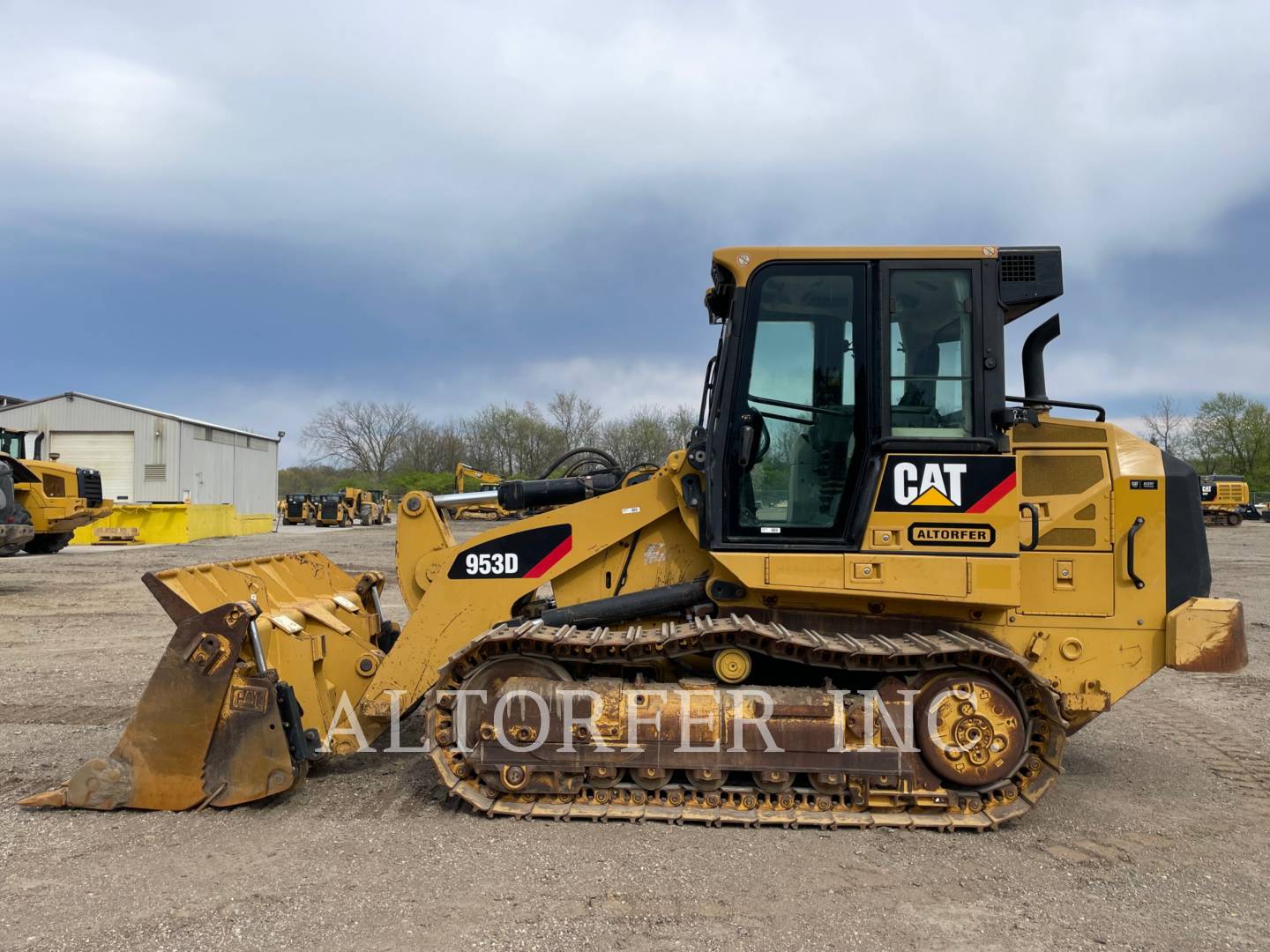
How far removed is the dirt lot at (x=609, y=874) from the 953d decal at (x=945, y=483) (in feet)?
5.56

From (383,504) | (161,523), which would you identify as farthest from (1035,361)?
(383,504)

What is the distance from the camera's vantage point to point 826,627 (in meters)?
4.82

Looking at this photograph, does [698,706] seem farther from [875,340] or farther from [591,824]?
[875,340]

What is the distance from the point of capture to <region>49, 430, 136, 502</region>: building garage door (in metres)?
40.6

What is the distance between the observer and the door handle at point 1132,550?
4.75m

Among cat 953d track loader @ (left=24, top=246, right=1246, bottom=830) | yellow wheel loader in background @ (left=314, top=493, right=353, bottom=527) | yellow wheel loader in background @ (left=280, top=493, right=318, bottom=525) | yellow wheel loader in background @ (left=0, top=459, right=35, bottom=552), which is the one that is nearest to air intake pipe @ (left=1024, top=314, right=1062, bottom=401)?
cat 953d track loader @ (left=24, top=246, right=1246, bottom=830)

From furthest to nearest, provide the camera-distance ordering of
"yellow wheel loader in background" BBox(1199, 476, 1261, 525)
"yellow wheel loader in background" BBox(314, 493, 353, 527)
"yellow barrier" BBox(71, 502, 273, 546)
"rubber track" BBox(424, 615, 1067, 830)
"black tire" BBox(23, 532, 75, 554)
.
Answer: "yellow wheel loader in background" BBox(314, 493, 353, 527)
"yellow wheel loader in background" BBox(1199, 476, 1261, 525)
"yellow barrier" BBox(71, 502, 273, 546)
"black tire" BBox(23, 532, 75, 554)
"rubber track" BBox(424, 615, 1067, 830)

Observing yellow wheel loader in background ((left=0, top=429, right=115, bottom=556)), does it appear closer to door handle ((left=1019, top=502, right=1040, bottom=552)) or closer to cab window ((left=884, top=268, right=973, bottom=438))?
cab window ((left=884, top=268, right=973, bottom=438))

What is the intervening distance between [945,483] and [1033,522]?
2.03 feet

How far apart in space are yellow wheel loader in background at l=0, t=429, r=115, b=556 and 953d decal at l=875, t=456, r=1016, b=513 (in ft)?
51.8

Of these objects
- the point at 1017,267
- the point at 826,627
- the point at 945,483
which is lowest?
the point at 826,627

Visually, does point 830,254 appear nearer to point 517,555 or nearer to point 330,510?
point 517,555

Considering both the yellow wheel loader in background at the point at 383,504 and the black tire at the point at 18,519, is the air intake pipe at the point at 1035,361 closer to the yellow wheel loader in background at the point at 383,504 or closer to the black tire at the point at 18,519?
the black tire at the point at 18,519

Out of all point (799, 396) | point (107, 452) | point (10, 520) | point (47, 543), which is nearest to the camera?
point (799, 396)
